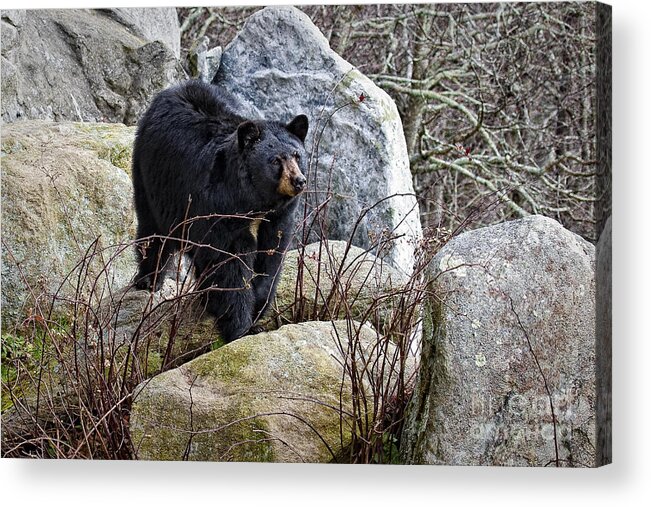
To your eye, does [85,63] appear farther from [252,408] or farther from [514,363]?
[514,363]

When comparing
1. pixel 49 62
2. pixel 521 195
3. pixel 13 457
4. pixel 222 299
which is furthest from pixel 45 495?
pixel 521 195

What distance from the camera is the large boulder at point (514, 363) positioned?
4.92 meters

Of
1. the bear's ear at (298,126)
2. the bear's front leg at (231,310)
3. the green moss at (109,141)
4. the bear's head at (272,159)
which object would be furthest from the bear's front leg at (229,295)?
the green moss at (109,141)

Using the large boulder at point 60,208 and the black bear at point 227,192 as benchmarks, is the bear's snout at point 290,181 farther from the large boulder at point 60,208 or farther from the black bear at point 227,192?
the large boulder at point 60,208

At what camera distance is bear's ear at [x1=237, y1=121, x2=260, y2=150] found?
18.4 ft

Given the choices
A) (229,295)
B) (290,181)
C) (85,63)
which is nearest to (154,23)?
(85,63)

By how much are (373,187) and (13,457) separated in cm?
250

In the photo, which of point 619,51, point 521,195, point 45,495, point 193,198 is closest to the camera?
point 619,51

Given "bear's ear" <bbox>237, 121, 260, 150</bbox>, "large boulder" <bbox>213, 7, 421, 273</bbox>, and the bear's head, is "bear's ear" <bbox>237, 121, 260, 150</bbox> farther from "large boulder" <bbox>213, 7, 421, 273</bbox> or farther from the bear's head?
"large boulder" <bbox>213, 7, 421, 273</bbox>

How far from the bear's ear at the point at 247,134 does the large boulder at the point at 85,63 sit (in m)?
1.00

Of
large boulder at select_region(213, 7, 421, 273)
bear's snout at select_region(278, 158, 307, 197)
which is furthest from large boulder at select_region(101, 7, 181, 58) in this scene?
bear's snout at select_region(278, 158, 307, 197)

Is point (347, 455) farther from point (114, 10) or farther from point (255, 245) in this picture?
point (114, 10)

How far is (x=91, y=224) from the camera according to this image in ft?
20.4

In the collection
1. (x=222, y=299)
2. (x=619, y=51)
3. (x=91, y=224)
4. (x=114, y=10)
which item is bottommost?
(x=222, y=299)
